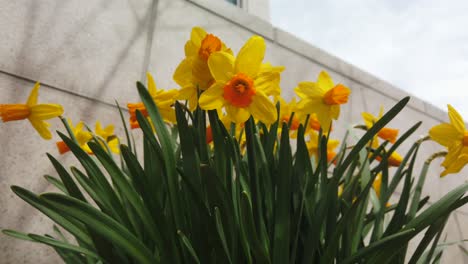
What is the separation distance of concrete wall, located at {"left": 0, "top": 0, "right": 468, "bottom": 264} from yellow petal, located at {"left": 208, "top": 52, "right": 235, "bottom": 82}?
0.60 meters

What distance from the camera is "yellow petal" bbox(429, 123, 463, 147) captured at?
1.73ft

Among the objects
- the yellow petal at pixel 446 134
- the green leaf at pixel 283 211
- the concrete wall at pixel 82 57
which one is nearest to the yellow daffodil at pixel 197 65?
the green leaf at pixel 283 211

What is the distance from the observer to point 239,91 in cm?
42

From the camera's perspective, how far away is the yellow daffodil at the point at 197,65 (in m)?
0.44

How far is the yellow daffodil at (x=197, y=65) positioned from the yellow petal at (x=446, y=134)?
34 centimetres

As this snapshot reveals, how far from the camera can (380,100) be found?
1.67 meters

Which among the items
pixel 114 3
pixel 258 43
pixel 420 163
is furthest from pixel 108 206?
pixel 420 163

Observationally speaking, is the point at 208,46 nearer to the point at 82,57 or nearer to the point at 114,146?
the point at 114,146

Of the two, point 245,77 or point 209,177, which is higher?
point 245,77

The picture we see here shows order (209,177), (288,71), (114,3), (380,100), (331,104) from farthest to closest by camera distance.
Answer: (380,100) < (288,71) < (114,3) < (331,104) < (209,177)

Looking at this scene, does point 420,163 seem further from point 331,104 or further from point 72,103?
point 72,103

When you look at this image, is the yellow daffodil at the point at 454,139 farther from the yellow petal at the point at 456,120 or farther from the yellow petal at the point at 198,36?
the yellow petal at the point at 198,36

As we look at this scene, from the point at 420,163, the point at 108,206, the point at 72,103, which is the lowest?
the point at 108,206

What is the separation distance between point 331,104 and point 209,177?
0.25 metres
